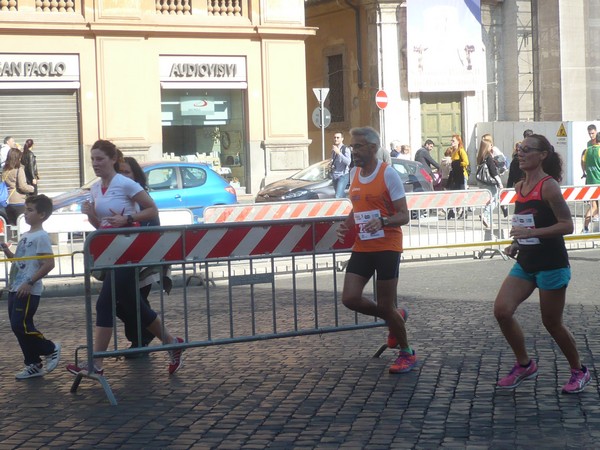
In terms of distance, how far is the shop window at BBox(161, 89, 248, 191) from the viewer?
30.6 meters

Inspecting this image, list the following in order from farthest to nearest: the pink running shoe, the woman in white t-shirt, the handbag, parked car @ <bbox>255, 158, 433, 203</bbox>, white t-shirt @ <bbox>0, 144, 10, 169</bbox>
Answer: white t-shirt @ <bbox>0, 144, 10, 169</bbox> → parked car @ <bbox>255, 158, 433, 203</bbox> → the handbag → the woman in white t-shirt → the pink running shoe

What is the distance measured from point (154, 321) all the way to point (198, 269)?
2.57 ft

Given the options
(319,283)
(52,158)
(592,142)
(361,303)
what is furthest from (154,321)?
(52,158)

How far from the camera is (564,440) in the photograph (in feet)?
22.2

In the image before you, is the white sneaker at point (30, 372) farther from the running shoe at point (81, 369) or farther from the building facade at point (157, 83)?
the building facade at point (157, 83)

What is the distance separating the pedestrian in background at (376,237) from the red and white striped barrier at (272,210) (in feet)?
27.8

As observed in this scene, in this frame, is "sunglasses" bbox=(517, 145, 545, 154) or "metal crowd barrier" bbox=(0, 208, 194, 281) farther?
"metal crowd barrier" bbox=(0, 208, 194, 281)

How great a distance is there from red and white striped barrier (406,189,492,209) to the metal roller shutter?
11.6 meters

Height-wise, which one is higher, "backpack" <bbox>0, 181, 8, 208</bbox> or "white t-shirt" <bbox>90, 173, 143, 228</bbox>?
"white t-shirt" <bbox>90, 173, 143, 228</bbox>

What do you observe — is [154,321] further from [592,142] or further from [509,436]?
[592,142]

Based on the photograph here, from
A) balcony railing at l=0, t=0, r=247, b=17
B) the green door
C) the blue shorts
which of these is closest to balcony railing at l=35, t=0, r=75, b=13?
balcony railing at l=0, t=0, r=247, b=17

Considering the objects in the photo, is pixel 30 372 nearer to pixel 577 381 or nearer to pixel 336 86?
pixel 577 381

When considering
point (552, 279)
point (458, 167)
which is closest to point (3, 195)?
point (458, 167)

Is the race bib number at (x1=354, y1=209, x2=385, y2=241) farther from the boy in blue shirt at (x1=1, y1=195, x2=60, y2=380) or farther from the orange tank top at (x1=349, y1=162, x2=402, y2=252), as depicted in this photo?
the boy in blue shirt at (x1=1, y1=195, x2=60, y2=380)
